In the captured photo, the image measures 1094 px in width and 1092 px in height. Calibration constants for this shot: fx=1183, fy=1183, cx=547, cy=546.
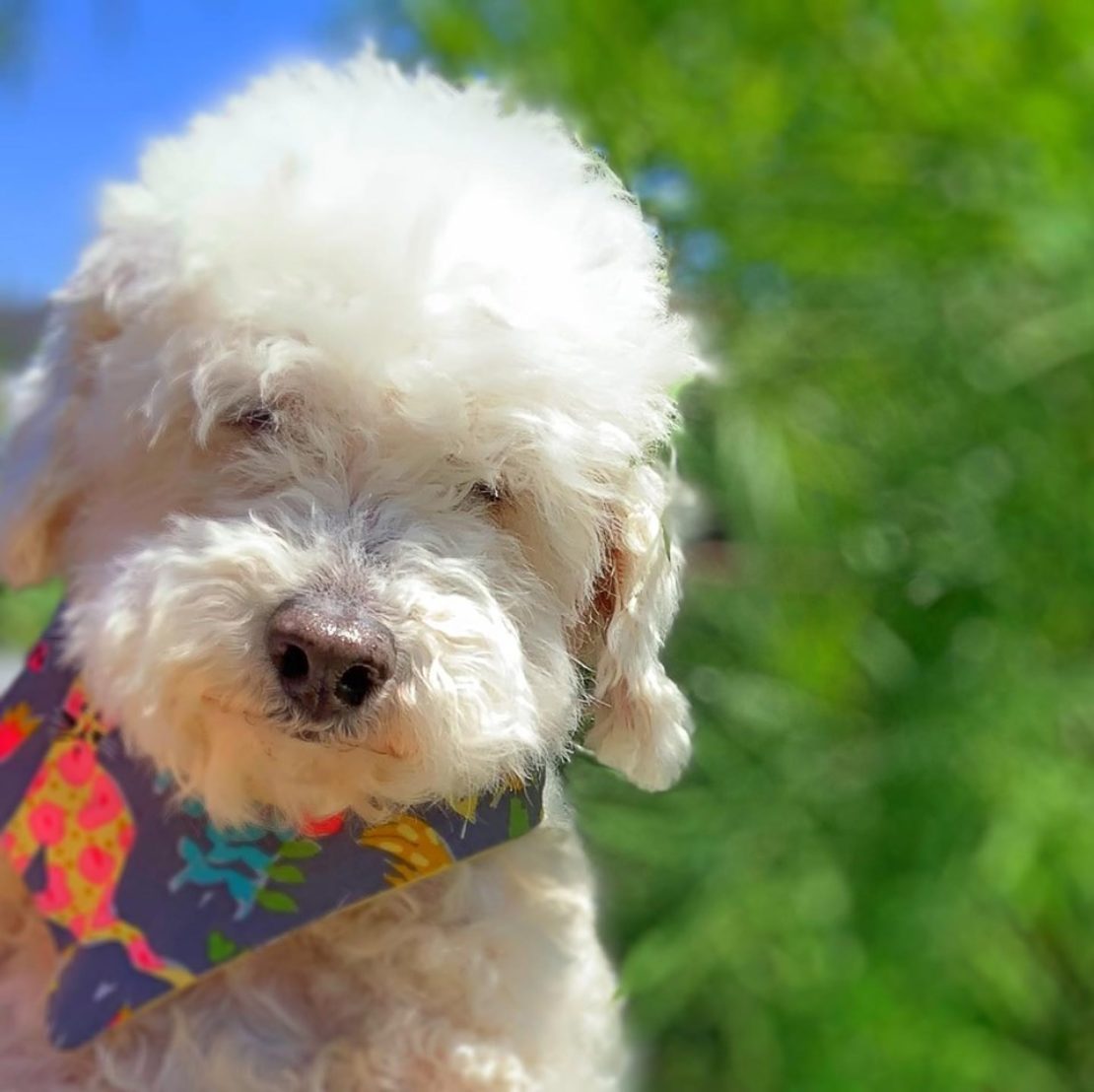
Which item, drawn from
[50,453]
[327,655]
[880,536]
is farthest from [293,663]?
[880,536]

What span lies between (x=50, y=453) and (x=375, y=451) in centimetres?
26

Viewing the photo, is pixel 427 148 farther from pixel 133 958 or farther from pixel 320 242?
pixel 133 958

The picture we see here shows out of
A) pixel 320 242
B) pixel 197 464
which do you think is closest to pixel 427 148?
pixel 320 242

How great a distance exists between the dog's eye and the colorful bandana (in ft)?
0.70

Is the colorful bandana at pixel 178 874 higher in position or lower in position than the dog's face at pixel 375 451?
lower

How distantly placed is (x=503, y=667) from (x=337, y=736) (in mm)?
97

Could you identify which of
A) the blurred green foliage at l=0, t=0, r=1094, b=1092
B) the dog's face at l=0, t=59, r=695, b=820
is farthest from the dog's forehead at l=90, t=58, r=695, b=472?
the blurred green foliage at l=0, t=0, r=1094, b=1092

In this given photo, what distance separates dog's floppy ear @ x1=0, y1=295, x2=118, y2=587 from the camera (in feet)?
2.51

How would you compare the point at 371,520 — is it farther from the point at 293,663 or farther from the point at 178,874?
the point at 178,874

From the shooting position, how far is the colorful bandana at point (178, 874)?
0.68 m

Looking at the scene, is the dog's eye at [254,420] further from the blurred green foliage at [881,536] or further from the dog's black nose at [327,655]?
the blurred green foliage at [881,536]

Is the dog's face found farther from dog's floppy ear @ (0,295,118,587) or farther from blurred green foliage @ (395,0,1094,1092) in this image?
blurred green foliage @ (395,0,1094,1092)

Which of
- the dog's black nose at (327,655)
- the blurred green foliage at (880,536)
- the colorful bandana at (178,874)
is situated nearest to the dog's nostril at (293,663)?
the dog's black nose at (327,655)

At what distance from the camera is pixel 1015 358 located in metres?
1.45
